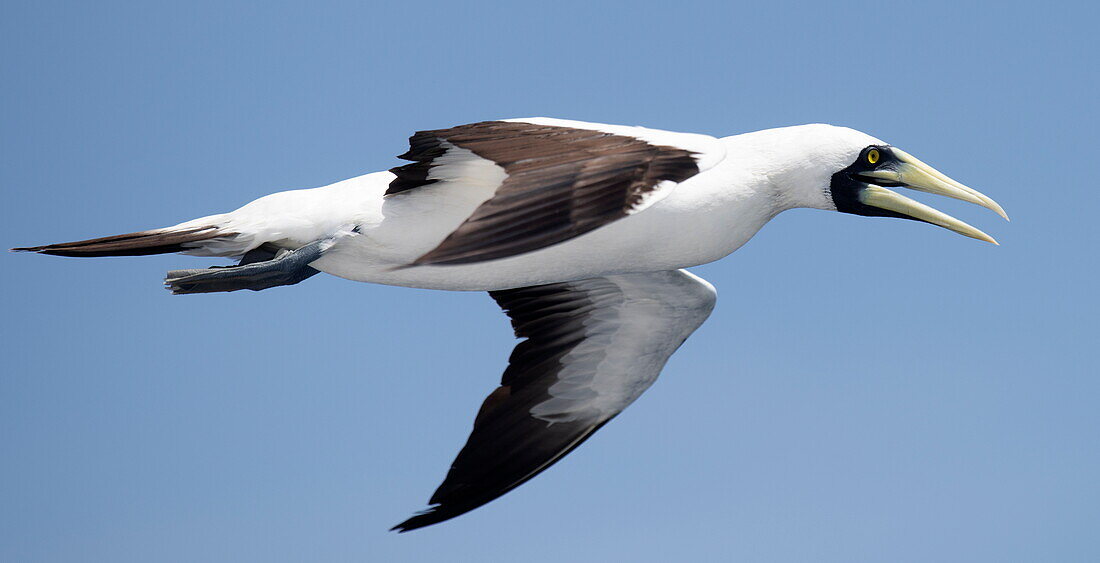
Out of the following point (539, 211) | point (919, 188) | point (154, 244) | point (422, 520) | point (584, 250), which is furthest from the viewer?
point (422, 520)

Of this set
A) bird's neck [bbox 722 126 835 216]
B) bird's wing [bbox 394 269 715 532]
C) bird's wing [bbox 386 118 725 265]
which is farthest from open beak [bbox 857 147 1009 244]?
bird's wing [bbox 394 269 715 532]

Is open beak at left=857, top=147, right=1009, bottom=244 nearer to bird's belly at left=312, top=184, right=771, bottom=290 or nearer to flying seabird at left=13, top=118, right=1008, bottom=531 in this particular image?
flying seabird at left=13, top=118, right=1008, bottom=531

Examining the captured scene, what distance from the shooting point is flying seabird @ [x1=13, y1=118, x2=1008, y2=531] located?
8.83 meters

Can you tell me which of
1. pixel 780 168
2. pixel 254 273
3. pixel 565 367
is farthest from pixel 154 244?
pixel 780 168

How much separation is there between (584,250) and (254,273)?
2327 millimetres

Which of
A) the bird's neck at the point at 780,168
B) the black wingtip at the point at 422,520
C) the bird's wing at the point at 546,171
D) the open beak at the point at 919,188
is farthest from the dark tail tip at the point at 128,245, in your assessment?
the open beak at the point at 919,188

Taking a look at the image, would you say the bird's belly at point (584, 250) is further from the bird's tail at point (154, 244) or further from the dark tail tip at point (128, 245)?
the dark tail tip at point (128, 245)

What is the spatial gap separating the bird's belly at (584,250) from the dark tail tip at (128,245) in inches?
35.1

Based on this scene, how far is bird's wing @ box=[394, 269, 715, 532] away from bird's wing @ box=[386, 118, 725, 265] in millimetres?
2243

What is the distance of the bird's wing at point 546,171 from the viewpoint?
28.2ft

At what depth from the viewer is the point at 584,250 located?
32.8 ft

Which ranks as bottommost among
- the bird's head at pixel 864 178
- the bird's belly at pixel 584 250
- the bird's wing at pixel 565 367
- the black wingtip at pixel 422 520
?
the black wingtip at pixel 422 520

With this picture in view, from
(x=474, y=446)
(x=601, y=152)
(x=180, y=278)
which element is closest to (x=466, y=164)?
(x=601, y=152)

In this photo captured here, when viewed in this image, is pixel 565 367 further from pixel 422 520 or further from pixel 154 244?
pixel 154 244
